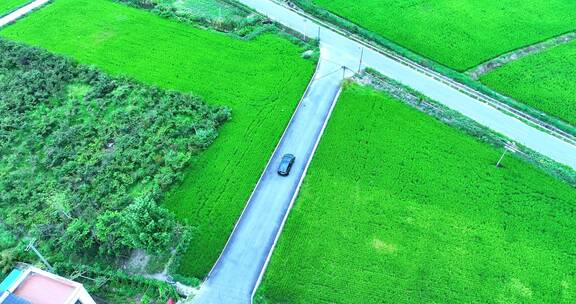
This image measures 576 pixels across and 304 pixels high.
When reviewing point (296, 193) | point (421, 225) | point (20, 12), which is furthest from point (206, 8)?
point (421, 225)

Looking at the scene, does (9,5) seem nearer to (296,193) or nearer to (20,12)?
(20,12)

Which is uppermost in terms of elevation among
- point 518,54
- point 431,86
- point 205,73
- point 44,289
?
point 518,54

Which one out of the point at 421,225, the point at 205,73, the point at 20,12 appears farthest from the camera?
the point at 20,12

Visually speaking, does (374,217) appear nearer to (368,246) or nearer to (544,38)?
(368,246)

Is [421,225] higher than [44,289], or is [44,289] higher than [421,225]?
[421,225]

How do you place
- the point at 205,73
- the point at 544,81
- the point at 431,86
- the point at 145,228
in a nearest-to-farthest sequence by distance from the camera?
the point at 145,228, the point at 431,86, the point at 544,81, the point at 205,73

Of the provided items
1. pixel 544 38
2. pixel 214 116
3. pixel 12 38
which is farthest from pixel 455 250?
pixel 12 38

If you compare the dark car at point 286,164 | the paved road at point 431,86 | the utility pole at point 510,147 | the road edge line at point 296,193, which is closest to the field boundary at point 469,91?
the paved road at point 431,86

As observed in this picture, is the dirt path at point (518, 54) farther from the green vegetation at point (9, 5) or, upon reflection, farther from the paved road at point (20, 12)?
the green vegetation at point (9, 5)
